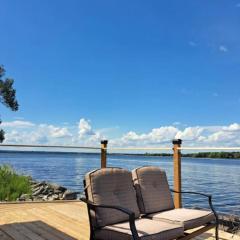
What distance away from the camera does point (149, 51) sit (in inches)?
562

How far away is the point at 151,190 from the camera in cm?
374

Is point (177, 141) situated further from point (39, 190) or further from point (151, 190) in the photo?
point (39, 190)

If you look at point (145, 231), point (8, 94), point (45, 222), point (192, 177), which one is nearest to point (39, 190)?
point (8, 94)

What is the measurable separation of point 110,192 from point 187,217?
0.74 meters

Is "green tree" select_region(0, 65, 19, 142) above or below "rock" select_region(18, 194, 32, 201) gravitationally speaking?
above

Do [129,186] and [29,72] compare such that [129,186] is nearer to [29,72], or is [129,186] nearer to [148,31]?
[148,31]

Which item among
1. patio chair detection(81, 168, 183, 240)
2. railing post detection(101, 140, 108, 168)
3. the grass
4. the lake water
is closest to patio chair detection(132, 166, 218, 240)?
patio chair detection(81, 168, 183, 240)

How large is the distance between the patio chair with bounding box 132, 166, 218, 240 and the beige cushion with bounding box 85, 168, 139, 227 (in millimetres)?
149

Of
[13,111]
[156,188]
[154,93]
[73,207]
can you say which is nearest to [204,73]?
[154,93]

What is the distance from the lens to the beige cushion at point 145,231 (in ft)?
9.37

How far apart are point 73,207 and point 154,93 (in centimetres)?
1641

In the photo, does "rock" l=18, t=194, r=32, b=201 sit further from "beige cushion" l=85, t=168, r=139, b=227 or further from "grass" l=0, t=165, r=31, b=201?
"beige cushion" l=85, t=168, r=139, b=227

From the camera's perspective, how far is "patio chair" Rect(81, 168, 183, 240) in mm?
2877

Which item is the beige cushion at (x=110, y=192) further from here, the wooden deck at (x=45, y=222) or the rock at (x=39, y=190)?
the rock at (x=39, y=190)
